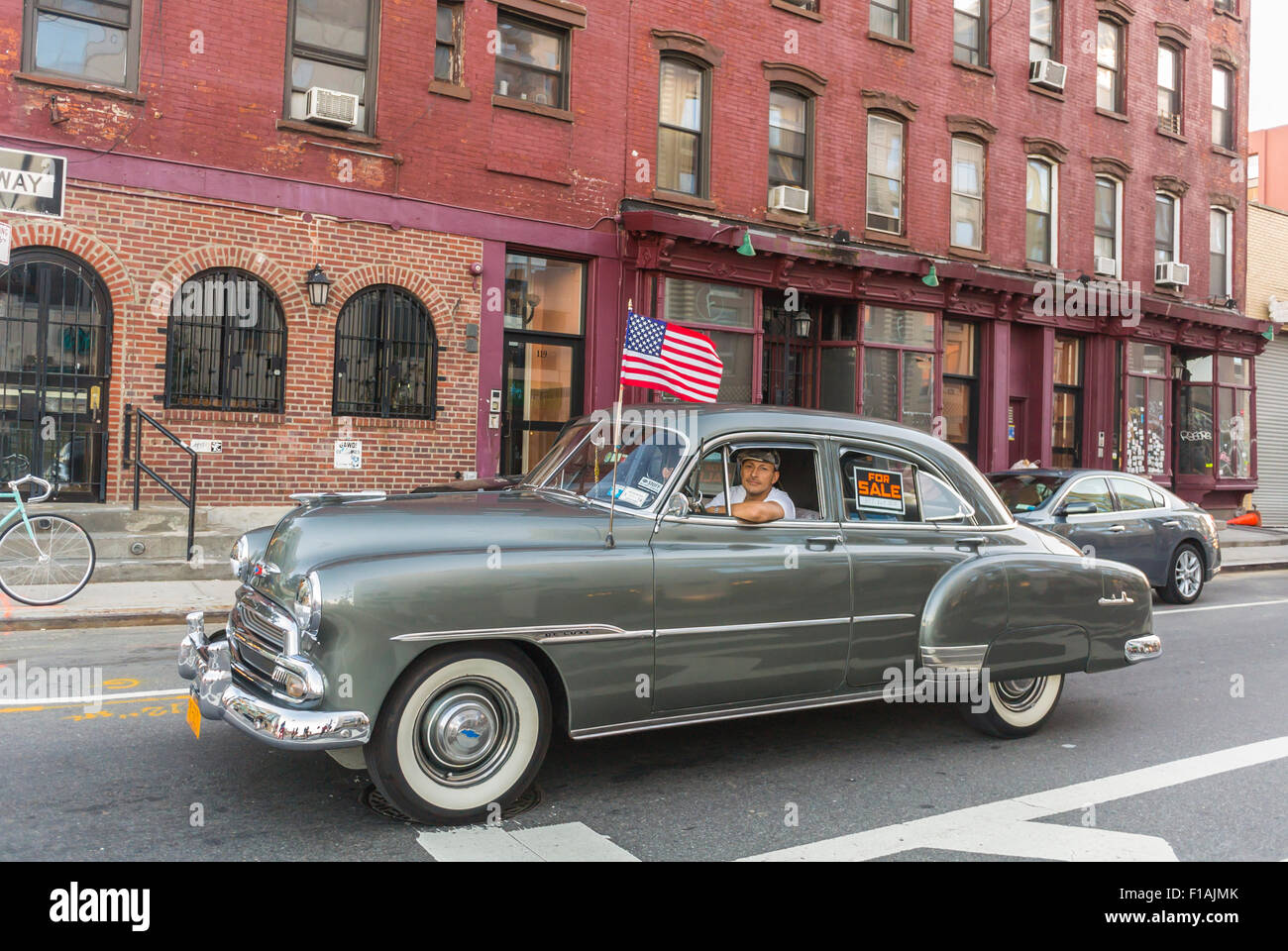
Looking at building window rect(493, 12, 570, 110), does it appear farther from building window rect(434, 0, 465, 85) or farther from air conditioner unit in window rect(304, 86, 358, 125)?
air conditioner unit in window rect(304, 86, 358, 125)

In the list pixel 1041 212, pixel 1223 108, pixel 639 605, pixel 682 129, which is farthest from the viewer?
pixel 1223 108

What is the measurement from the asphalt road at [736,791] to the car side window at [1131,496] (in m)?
5.69

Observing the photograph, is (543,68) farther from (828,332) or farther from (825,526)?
(825,526)

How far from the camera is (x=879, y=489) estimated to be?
17.7 ft

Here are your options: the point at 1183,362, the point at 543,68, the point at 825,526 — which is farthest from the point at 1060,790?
the point at 1183,362

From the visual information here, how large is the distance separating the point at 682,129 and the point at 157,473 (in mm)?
9139

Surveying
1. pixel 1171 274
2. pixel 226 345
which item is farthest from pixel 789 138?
pixel 1171 274

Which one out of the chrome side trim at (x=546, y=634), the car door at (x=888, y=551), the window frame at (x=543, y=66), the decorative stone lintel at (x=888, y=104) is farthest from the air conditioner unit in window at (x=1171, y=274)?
the chrome side trim at (x=546, y=634)

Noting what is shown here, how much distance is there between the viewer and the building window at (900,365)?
18.1 meters

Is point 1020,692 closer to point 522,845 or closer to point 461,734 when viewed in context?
point 522,845

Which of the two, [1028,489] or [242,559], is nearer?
[242,559]

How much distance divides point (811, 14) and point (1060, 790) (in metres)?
15.5

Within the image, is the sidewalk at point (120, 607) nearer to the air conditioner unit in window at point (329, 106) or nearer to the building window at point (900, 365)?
the air conditioner unit in window at point (329, 106)

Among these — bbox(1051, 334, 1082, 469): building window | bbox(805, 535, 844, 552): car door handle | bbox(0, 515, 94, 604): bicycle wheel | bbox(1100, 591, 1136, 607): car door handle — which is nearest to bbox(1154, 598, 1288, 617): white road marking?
bbox(1100, 591, 1136, 607): car door handle
